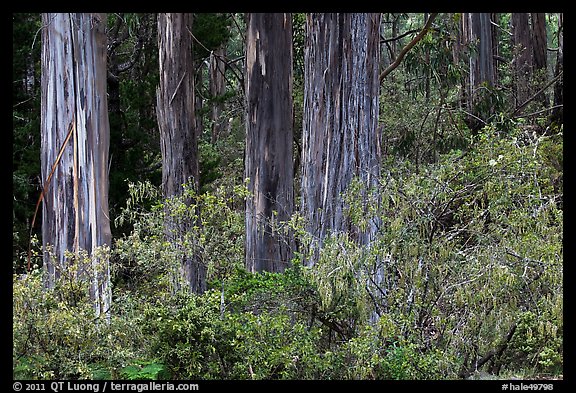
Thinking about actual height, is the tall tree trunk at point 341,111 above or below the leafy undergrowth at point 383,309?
above

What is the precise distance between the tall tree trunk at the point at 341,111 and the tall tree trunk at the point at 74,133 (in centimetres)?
235

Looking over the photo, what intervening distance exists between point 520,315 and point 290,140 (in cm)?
605

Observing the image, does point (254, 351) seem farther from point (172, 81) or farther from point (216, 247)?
point (172, 81)

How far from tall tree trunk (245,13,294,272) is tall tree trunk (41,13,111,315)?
3.17 m

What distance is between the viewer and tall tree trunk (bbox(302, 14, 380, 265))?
8.37 m

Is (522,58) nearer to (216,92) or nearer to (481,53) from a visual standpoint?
(481,53)

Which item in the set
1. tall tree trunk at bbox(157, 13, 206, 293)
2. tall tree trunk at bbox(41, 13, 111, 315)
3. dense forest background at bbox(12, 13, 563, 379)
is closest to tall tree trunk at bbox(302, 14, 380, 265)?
dense forest background at bbox(12, 13, 563, 379)

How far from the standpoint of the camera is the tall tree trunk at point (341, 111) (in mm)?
8367

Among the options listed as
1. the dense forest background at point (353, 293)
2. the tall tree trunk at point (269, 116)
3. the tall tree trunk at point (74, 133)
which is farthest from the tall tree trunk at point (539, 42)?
the tall tree trunk at point (74, 133)

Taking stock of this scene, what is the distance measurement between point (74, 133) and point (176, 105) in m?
4.82

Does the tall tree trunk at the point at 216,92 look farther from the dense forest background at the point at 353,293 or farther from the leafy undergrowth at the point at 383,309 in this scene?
the leafy undergrowth at the point at 383,309

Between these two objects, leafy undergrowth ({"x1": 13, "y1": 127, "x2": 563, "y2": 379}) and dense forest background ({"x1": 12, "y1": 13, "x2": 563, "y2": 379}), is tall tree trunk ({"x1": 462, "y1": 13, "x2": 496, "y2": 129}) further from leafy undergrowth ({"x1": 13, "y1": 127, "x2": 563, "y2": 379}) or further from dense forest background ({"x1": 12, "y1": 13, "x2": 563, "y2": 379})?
leafy undergrowth ({"x1": 13, "y1": 127, "x2": 563, "y2": 379})
